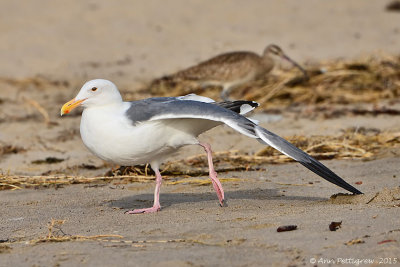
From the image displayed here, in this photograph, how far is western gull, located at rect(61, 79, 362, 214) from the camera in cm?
555

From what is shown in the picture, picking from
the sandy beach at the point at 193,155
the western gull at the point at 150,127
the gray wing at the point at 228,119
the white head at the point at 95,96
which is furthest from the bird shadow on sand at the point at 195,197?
the white head at the point at 95,96

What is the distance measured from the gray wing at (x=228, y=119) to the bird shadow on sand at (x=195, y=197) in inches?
23.2

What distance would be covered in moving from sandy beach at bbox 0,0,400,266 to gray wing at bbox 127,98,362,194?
29 cm

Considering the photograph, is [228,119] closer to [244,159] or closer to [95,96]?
[95,96]

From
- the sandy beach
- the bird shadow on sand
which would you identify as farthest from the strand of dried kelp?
the bird shadow on sand

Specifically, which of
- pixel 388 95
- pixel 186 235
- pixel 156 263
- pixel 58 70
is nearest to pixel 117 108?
pixel 186 235

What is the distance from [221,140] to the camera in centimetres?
955

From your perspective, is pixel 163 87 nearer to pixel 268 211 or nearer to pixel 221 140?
pixel 221 140

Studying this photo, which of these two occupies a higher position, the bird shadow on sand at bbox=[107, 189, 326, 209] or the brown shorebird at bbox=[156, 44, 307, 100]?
the brown shorebird at bbox=[156, 44, 307, 100]

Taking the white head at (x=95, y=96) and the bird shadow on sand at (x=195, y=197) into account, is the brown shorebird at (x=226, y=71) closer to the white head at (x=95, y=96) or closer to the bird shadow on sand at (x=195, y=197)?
the bird shadow on sand at (x=195, y=197)

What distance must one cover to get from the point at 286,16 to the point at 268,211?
1399 cm

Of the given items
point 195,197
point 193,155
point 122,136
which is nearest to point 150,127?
point 122,136

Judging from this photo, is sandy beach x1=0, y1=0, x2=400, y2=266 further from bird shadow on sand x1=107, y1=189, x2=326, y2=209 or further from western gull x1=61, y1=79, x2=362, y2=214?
western gull x1=61, y1=79, x2=362, y2=214

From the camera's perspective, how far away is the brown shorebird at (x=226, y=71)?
40.1 ft
